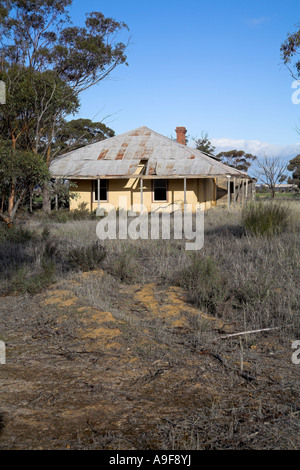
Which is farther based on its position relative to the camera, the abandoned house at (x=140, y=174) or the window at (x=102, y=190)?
the window at (x=102, y=190)

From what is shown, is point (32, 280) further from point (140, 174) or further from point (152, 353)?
point (140, 174)

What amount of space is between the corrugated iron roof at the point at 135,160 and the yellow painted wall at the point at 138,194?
3.37 ft

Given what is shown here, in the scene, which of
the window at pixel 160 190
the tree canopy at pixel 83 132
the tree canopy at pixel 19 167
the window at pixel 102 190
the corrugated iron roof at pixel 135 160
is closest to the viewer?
the tree canopy at pixel 19 167

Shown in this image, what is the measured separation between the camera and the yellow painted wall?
25.0 m

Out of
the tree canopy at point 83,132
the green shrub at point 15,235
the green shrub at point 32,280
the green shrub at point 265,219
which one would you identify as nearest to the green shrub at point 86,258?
the green shrub at point 32,280

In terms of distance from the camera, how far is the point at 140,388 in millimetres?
4098

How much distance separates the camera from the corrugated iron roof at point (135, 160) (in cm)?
2392

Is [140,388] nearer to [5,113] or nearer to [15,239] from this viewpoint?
[15,239]

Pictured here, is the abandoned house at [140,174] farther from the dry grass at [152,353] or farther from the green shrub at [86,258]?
the dry grass at [152,353]

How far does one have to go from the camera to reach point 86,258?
29.7 ft

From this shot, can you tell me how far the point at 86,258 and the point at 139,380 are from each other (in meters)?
5.00

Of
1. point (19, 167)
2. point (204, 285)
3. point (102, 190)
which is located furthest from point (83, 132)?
point (204, 285)

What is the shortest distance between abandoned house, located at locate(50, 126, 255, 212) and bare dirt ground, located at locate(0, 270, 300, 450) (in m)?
17.6

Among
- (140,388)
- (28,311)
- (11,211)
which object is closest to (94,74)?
(11,211)
